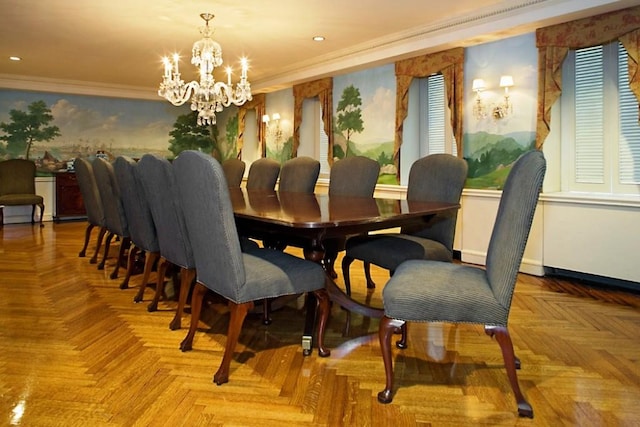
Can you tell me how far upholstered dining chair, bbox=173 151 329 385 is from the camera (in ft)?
6.41

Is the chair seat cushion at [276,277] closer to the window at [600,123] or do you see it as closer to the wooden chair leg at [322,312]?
the wooden chair leg at [322,312]

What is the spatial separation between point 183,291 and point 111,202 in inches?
68.0

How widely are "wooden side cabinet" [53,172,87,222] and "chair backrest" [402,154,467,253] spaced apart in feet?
22.5

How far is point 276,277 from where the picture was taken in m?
2.12

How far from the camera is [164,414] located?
1.81 metres

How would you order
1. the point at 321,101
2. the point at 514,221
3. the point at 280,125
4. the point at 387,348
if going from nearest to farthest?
1. the point at 514,221
2. the point at 387,348
3. the point at 321,101
4. the point at 280,125

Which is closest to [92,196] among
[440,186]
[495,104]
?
[440,186]

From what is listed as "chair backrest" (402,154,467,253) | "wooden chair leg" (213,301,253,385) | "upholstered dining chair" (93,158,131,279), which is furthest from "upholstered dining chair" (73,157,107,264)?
"chair backrest" (402,154,467,253)

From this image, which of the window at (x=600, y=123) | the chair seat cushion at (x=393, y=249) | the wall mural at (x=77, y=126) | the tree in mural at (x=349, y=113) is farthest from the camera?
the wall mural at (x=77, y=126)

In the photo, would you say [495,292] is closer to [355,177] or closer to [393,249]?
[393,249]

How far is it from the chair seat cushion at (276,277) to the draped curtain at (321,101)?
4287 mm

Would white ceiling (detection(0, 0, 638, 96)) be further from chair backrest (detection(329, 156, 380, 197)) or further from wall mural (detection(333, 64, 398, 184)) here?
chair backrest (detection(329, 156, 380, 197))

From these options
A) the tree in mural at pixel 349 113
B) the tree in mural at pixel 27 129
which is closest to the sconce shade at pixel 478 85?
the tree in mural at pixel 349 113

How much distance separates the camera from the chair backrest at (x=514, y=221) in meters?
1.73
